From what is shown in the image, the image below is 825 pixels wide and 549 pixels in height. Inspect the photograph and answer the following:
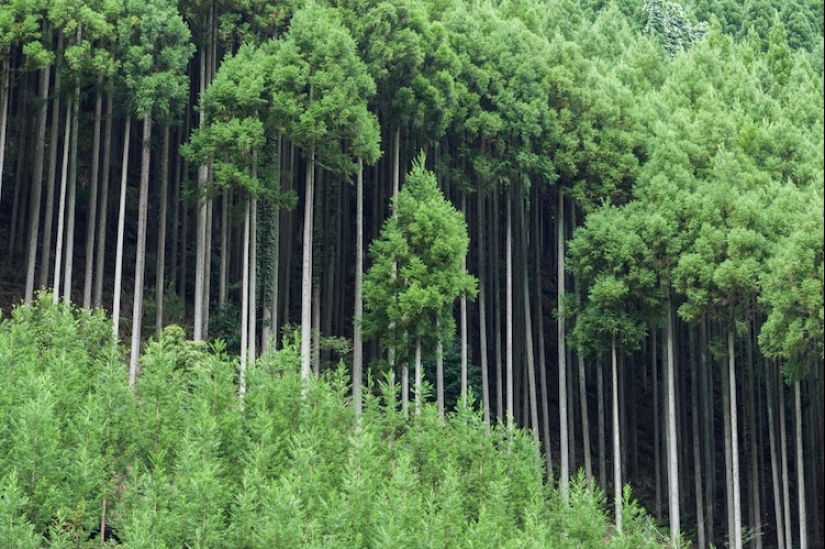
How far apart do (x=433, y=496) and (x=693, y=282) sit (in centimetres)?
954

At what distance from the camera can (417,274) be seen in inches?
825

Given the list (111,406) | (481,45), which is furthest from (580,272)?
(111,406)

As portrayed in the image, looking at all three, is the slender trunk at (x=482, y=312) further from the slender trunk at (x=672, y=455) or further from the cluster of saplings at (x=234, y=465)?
the cluster of saplings at (x=234, y=465)

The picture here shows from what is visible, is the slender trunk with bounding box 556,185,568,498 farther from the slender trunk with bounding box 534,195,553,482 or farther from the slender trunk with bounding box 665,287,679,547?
the slender trunk with bounding box 665,287,679,547

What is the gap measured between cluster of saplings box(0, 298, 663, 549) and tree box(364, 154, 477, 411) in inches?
109

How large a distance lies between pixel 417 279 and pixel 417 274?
10 centimetres

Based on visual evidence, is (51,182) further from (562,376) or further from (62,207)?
(562,376)

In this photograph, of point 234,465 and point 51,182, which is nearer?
point 234,465

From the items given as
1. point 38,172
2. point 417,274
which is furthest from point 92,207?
point 417,274

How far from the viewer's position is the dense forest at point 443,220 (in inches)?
827

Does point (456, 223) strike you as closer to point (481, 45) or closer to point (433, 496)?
point (481, 45)

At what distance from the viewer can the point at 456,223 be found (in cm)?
2156

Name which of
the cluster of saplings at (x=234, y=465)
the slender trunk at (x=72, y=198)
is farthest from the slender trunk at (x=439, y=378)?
the slender trunk at (x=72, y=198)

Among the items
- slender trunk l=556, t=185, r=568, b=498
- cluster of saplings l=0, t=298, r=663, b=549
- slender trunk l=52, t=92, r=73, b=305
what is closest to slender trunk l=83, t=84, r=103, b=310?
slender trunk l=52, t=92, r=73, b=305
